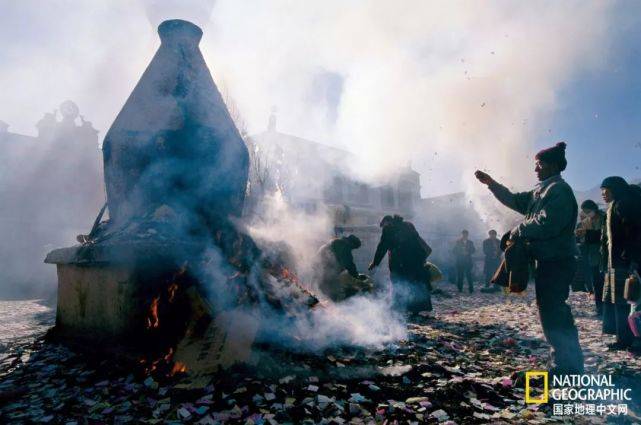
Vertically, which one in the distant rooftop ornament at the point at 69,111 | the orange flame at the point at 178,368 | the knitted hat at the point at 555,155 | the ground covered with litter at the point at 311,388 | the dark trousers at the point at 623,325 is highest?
the distant rooftop ornament at the point at 69,111

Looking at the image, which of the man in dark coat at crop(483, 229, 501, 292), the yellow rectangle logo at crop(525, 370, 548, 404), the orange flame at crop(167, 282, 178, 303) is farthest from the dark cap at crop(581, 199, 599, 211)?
the orange flame at crop(167, 282, 178, 303)

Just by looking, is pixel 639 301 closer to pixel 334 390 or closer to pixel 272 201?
pixel 334 390

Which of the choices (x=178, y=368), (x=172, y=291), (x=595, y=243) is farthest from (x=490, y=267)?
(x=178, y=368)

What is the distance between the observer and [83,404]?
3381 millimetres

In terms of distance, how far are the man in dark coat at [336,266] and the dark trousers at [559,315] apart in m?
5.78

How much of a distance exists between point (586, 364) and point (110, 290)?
238 inches

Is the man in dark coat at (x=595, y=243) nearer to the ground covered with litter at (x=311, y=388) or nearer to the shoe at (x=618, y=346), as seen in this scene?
the shoe at (x=618, y=346)

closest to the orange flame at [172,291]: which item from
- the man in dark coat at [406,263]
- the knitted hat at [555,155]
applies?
the knitted hat at [555,155]

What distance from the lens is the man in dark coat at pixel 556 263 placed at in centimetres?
361

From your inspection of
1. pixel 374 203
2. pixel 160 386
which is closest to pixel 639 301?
pixel 160 386

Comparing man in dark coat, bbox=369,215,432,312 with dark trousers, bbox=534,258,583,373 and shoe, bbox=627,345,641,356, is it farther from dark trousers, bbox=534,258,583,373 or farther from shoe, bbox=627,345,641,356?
dark trousers, bbox=534,258,583,373

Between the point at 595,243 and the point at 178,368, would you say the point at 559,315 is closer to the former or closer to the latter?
the point at 178,368

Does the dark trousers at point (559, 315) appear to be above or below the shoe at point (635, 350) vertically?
above

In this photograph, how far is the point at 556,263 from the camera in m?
3.70
